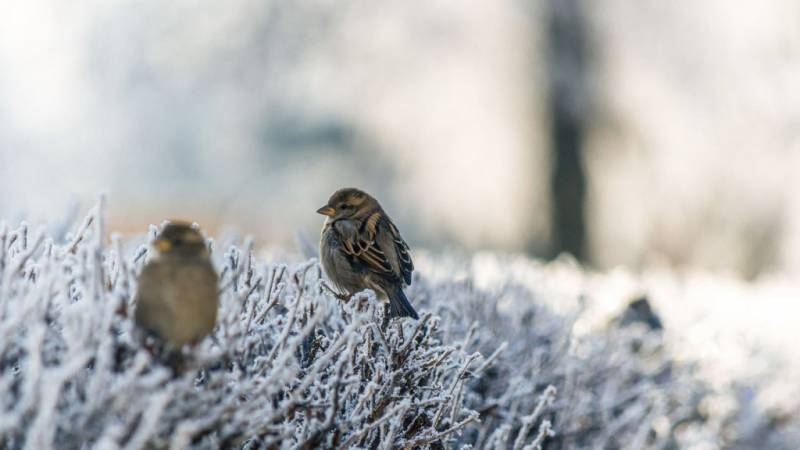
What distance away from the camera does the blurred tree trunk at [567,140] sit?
18.3 metres

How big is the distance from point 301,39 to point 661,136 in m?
6.99

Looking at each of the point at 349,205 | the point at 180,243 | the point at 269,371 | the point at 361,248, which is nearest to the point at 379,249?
the point at 361,248

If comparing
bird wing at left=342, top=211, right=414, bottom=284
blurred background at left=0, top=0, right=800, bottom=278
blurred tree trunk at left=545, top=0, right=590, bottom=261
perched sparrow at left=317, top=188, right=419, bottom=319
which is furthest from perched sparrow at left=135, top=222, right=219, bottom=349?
blurred tree trunk at left=545, top=0, right=590, bottom=261

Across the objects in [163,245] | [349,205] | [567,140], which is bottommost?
[163,245]

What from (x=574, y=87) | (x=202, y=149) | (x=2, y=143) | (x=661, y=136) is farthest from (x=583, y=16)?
(x=2, y=143)

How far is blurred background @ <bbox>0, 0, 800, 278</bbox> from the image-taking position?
58.9 ft

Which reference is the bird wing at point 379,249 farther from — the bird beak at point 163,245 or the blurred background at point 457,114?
the blurred background at point 457,114

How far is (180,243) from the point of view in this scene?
2.41 m

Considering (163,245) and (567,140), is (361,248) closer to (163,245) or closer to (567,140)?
(163,245)

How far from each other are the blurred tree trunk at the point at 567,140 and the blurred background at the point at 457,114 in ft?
0.12

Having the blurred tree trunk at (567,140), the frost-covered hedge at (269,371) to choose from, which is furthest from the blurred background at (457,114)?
the frost-covered hedge at (269,371)

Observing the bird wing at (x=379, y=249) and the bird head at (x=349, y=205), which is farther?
A: the bird head at (x=349, y=205)

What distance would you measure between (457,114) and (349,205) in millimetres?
16021

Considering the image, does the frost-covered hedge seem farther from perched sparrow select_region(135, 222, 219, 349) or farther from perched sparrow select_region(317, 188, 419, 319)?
perched sparrow select_region(317, 188, 419, 319)
